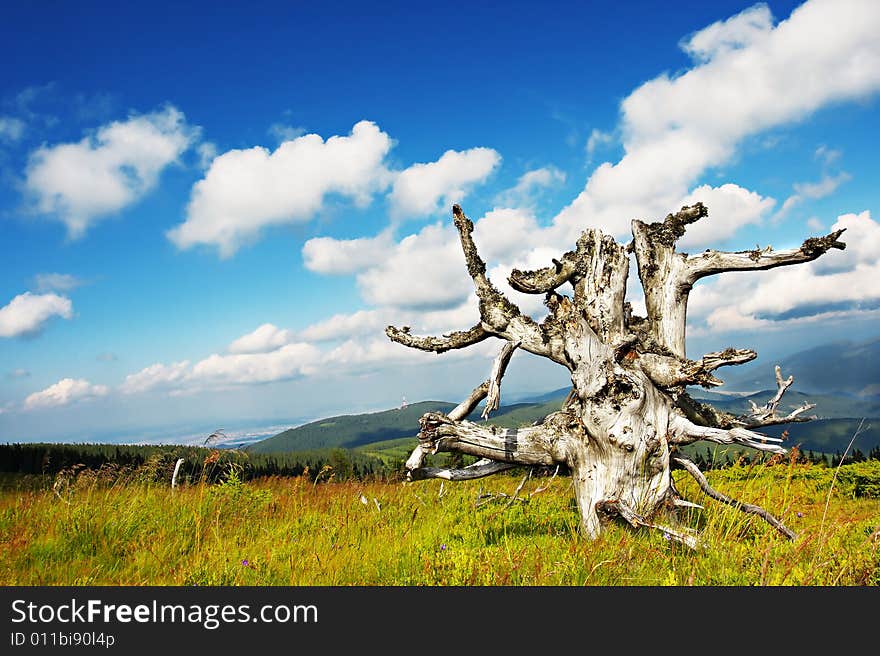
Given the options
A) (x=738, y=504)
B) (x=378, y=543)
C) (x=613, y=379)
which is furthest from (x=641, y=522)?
(x=378, y=543)

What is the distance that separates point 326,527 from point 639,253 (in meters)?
6.21

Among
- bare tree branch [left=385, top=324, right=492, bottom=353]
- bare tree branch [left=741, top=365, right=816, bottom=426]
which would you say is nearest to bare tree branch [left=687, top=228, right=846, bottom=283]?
bare tree branch [left=741, top=365, right=816, bottom=426]

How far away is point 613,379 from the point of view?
6887 mm

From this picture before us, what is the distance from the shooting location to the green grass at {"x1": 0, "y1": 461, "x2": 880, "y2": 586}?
486 centimetres

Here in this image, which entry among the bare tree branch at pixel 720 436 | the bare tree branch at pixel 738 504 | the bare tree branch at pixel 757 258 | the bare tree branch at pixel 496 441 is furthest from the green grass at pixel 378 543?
the bare tree branch at pixel 757 258

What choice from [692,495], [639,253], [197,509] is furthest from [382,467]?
[639,253]

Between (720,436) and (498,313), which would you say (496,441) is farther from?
(720,436)

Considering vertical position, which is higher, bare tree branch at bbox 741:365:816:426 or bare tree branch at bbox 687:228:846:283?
bare tree branch at bbox 687:228:846:283

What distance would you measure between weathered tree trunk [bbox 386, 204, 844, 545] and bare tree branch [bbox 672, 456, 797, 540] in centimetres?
2

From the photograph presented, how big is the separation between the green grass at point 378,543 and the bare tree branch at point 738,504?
0.37 feet

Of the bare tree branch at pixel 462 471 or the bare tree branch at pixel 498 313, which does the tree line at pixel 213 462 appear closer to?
the bare tree branch at pixel 462 471

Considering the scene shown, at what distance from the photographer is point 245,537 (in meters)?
6.87

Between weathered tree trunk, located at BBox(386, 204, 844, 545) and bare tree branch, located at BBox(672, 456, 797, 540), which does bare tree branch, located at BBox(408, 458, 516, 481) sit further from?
bare tree branch, located at BBox(672, 456, 797, 540)

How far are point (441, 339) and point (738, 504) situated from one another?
4866mm
